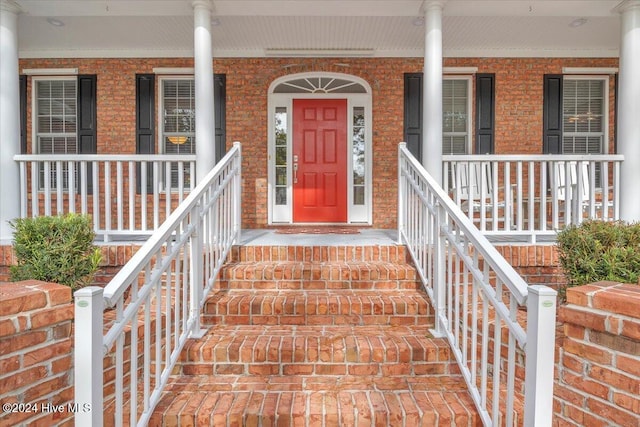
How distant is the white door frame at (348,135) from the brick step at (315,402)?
12.5 ft

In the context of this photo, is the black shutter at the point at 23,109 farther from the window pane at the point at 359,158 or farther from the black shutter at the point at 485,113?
the black shutter at the point at 485,113

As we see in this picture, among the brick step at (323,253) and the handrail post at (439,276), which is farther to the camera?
the brick step at (323,253)

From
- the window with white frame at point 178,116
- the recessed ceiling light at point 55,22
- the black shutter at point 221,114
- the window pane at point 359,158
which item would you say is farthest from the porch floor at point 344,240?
the recessed ceiling light at point 55,22

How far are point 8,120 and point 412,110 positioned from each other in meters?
5.24

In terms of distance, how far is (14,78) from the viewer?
13.3 feet

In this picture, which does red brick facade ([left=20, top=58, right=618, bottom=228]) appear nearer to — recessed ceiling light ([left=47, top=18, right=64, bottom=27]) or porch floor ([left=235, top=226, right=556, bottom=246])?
recessed ceiling light ([left=47, top=18, right=64, bottom=27])

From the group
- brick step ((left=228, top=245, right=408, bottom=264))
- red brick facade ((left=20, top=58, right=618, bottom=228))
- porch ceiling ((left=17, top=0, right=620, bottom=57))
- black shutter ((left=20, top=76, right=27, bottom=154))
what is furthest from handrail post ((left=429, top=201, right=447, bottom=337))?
black shutter ((left=20, top=76, right=27, bottom=154))

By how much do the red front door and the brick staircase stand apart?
2573mm

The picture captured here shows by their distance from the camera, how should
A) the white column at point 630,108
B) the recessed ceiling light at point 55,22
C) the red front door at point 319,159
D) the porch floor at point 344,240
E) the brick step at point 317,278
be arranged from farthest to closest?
the red front door at point 319,159 < the recessed ceiling light at point 55,22 < the white column at point 630,108 < the porch floor at point 344,240 < the brick step at point 317,278

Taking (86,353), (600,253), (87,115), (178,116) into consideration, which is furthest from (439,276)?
(87,115)

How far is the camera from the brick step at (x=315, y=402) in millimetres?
1940

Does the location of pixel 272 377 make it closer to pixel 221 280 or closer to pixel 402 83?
pixel 221 280

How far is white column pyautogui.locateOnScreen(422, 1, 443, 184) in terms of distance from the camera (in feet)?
12.9

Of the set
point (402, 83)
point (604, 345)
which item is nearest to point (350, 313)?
point (604, 345)
